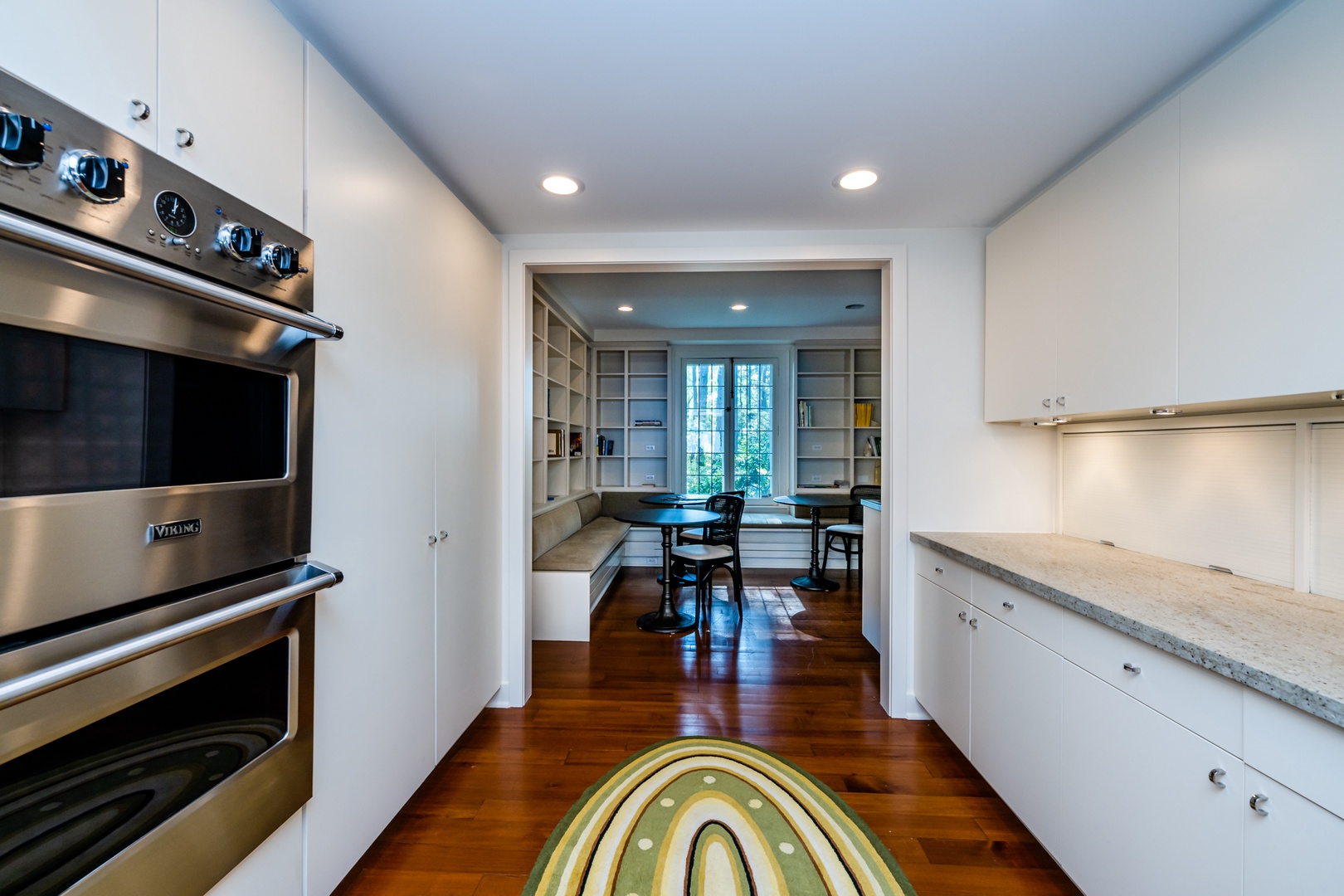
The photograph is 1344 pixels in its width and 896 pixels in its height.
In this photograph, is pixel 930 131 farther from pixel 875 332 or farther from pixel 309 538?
pixel 875 332

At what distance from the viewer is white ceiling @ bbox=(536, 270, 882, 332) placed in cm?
407

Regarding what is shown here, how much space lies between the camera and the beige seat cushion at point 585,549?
355cm

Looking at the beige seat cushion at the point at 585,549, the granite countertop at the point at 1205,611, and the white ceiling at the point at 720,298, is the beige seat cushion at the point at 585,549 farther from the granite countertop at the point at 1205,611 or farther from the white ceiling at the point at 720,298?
the granite countertop at the point at 1205,611

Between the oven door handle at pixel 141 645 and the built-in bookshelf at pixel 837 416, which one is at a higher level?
the built-in bookshelf at pixel 837 416

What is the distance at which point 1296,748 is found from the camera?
93 centimetres

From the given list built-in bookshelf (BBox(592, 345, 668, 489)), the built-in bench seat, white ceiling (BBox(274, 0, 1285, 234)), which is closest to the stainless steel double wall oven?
white ceiling (BBox(274, 0, 1285, 234))

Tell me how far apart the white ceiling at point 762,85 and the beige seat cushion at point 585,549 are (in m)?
2.30

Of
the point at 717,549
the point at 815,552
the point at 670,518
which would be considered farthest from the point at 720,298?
the point at 815,552

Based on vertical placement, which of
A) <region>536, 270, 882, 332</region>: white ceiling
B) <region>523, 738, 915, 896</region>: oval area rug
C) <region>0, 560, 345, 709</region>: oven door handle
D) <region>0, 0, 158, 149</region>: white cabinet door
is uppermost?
<region>536, 270, 882, 332</region>: white ceiling

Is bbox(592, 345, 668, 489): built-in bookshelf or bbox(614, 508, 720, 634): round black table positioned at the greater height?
bbox(592, 345, 668, 489): built-in bookshelf

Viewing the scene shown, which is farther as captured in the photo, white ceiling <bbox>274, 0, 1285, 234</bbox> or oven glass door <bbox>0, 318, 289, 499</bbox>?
white ceiling <bbox>274, 0, 1285, 234</bbox>

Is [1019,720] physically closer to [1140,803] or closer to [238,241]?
[1140,803]

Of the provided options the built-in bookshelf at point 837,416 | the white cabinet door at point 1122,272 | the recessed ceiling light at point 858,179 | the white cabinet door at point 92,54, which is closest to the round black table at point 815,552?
the built-in bookshelf at point 837,416

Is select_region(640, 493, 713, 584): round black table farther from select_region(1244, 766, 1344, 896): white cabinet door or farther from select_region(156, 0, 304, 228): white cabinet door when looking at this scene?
select_region(156, 0, 304, 228): white cabinet door
